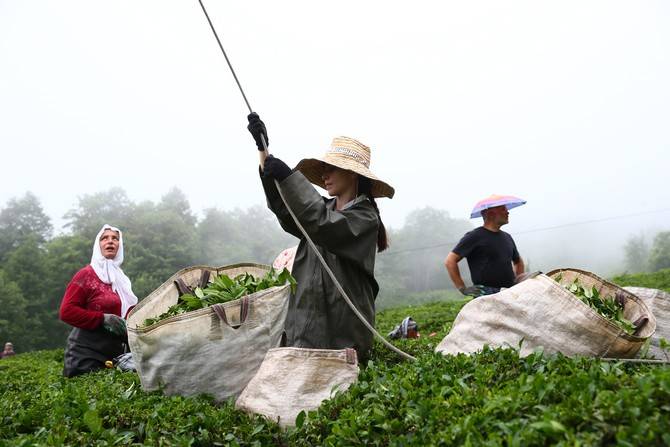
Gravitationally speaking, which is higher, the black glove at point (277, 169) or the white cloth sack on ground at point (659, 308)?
the black glove at point (277, 169)

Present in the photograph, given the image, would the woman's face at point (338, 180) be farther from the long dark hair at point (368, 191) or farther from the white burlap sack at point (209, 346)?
the white burlap sack at point (209, 346)

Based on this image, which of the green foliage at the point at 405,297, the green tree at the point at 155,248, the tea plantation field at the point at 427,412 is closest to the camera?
the tea plantation field at the point at 427,412

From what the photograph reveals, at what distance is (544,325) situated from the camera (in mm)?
2885

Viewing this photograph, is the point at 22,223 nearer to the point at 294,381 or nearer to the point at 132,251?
the point at 132,251

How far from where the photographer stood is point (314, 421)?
7.88 ft

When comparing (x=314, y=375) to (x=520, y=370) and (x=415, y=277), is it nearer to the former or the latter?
(x=520, y=370)

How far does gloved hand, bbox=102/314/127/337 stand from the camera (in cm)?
496

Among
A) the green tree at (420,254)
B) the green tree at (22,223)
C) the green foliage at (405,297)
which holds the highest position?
the green tree at (22,223)

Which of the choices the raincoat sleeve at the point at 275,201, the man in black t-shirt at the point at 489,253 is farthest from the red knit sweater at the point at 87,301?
the man in black t-shirt at the point at 489,253

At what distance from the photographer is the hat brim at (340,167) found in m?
3.50

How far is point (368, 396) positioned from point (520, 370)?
640 mm

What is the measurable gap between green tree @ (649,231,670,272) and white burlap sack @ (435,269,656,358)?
55463 mm

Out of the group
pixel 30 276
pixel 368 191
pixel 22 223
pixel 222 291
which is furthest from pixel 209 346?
pixel 22 223

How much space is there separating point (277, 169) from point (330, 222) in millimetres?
383
